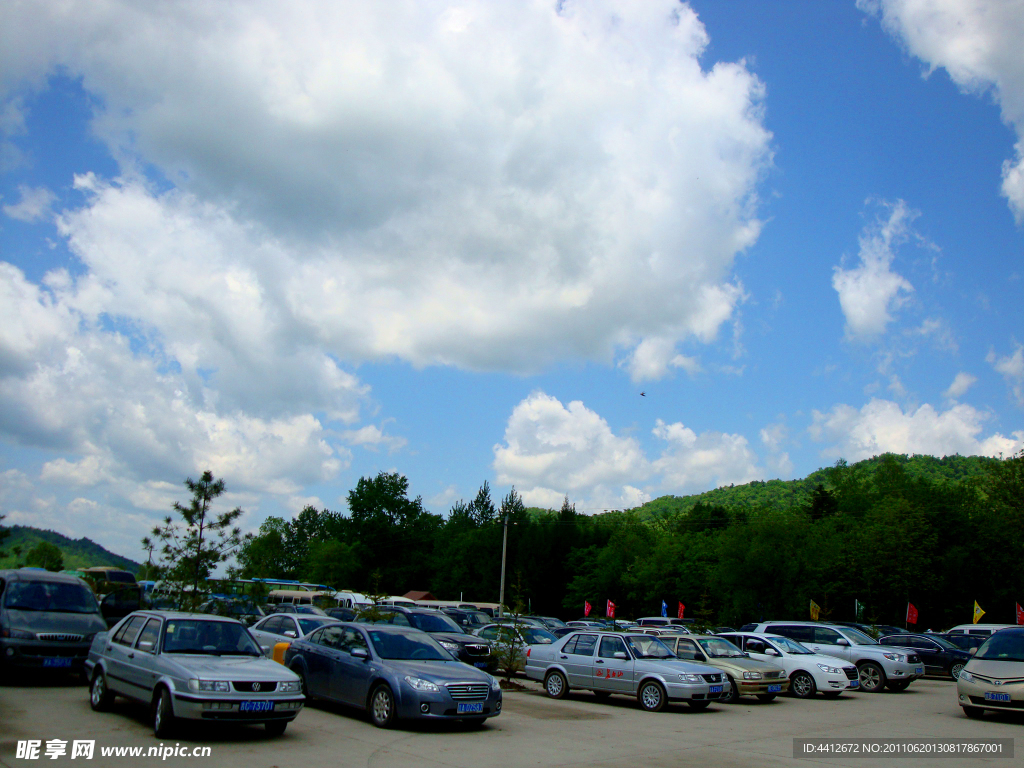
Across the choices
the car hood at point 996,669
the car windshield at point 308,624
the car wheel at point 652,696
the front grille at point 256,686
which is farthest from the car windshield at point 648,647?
the front grille at point 256,686

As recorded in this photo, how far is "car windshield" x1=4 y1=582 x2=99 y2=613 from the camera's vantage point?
14.0m

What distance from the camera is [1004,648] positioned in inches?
580

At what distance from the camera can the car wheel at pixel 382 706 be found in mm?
11031

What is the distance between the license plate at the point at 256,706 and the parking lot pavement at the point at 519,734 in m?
0.42

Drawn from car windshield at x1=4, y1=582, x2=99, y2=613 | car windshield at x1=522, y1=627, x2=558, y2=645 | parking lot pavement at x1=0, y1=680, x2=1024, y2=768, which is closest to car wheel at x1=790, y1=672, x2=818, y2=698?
parking lot pavement at x1=0, y1=680, x2=1024, y2=768

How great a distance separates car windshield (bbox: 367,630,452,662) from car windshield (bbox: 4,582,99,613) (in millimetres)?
6572

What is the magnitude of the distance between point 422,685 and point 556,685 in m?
6.65

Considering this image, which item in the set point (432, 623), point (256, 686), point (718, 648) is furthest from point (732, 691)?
point (256, 686)

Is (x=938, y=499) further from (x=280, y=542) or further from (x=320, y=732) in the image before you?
(x=280, y=542)

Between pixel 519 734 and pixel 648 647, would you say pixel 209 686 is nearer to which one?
pixel 519 734

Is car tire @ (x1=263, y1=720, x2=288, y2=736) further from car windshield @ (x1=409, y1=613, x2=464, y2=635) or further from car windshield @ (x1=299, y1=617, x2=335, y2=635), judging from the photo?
car windshield @ (x1=409, y1=613, x2=464, y2=635)

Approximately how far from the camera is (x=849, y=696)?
19922mm

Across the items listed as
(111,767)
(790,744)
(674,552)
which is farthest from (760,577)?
(111,767)

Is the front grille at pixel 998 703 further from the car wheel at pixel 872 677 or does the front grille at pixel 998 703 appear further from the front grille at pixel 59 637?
the front grille at pixel 59 637
